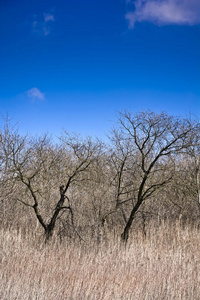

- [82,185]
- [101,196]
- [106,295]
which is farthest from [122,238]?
[106,295]

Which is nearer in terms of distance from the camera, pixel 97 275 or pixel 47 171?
pixel 97 275

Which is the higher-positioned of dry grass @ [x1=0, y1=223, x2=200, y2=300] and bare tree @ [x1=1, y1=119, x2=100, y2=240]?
bare tree @ [x1=1, y1=119, x2=100, y2=240]

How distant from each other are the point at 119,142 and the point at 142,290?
533 cm

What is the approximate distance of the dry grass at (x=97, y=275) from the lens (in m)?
4.93

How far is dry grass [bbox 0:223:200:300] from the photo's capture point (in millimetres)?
4926

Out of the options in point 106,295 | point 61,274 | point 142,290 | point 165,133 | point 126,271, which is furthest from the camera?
point 165,133

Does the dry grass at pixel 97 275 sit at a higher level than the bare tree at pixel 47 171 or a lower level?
lower

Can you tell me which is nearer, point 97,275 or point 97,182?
point 97,275

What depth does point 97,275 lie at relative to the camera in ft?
18.6

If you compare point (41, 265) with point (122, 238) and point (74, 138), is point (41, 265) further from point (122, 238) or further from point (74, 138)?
point (74, 138)

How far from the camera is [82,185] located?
9617 mm

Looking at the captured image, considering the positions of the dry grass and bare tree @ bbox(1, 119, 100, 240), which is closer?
the dry grass

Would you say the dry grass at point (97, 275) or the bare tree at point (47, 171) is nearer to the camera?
the dry grass at point (97, 275)

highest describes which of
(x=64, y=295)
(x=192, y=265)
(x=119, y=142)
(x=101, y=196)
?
(x=119, y=142)
